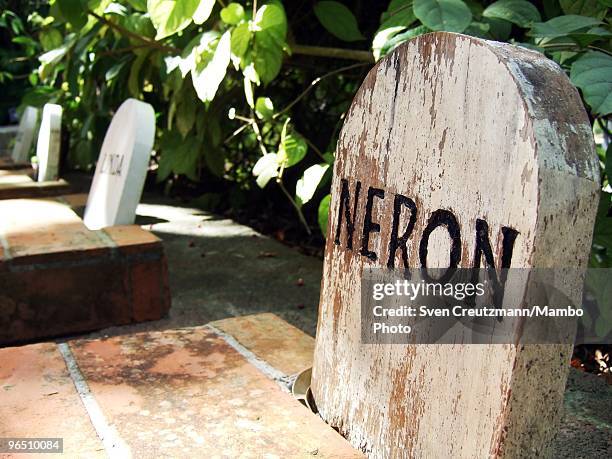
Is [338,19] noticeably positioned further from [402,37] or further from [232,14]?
[402,37]

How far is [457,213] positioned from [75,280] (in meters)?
1.35

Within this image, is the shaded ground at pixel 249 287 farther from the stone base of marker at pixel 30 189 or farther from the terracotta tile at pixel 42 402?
the terracotta tile at pixel 42 402

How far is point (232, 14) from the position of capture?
190cm

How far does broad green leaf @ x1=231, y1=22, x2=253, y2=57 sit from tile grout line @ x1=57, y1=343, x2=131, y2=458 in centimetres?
96

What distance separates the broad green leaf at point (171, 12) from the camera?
1.80 meters

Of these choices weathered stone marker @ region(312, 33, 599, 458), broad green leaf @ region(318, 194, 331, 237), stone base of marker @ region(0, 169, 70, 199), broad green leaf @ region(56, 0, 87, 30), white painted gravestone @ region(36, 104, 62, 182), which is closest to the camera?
weathered stone marker @ region(312, 33, 599, 458)

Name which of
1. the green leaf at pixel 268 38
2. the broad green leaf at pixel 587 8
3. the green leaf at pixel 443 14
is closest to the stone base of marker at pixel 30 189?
the green leaf at pixel 268 38

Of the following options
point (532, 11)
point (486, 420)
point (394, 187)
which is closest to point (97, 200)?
point (532, 11)

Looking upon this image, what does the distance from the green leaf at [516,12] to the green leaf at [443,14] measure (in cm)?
14

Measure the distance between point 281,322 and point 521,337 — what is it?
2.62ft

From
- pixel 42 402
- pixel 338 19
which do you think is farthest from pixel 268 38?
pixel 42 402

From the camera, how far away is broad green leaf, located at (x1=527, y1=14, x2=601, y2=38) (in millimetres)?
1180

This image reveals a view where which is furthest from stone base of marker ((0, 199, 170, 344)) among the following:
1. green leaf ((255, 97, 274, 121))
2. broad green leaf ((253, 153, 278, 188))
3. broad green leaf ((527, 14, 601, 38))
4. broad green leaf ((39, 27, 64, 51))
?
broad green leaf ((39, 27, 64, 51))

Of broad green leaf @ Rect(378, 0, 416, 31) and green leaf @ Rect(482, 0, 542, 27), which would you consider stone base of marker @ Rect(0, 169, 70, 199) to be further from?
green leaf @ Rect(482, 0, 542, 27)
